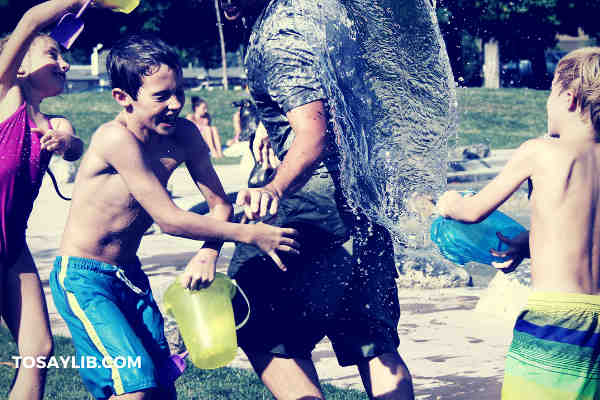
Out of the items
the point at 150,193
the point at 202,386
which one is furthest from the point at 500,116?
the point at 150,193

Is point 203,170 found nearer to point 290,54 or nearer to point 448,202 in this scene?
point 290,54

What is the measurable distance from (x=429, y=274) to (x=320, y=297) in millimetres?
3855

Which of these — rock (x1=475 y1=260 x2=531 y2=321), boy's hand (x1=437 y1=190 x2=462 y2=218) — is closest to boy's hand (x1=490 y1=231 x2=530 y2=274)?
boy's hand (x1=437 y1=190 x2=462 y2=218)

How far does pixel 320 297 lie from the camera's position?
310cm

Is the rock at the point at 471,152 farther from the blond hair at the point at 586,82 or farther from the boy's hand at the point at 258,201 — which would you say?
the boy's hand at the point at 258,201

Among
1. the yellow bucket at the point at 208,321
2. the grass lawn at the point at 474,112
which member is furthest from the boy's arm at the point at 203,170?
the grass lawn at the point at 474,112

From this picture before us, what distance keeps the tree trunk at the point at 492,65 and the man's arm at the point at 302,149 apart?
33997 millimetres

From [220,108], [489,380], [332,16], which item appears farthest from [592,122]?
[220,108]

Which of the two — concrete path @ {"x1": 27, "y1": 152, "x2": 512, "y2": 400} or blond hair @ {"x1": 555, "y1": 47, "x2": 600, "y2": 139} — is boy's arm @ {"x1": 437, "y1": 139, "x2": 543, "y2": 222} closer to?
blond hair @ {"x1": 555, "y1": 47, "x2": 600, "y2": 139}

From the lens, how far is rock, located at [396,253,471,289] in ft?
22.4

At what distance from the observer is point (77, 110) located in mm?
26234

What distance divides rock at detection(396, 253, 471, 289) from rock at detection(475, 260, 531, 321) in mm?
764

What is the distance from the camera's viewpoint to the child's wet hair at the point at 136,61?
10.4 feet

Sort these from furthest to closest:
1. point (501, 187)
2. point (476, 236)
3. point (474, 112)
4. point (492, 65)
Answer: point (492, 65), point (474, 112), point (476, 236), point (501, 187)
